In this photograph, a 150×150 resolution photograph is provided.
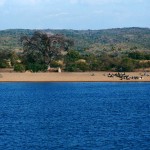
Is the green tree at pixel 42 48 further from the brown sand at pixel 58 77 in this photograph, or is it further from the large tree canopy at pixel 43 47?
the brown sand at pixel 58 77

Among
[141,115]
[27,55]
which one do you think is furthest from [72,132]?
[27,55]

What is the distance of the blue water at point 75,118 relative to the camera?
32.8m

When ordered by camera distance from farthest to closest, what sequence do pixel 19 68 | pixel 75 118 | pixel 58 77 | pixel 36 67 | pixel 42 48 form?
pixel 42 48
pixel 36 67
pixel 19 68
pixel 58 77
pixel 75 118

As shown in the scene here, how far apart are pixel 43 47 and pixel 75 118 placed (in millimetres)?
55780

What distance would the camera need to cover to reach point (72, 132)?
36.3m

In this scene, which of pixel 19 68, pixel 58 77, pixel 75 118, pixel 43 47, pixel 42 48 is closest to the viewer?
pixel 75 118

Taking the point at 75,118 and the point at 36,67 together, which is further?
the point at 36,67

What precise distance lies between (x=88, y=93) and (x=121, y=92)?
12.4 feet

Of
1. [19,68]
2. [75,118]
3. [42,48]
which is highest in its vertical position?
[42,48]

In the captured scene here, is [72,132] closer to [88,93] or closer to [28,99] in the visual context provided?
[28,99]

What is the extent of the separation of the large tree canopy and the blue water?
24105 millimetres

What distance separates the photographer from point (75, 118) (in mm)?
43344

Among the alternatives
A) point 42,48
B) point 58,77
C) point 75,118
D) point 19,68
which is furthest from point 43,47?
point 75,118

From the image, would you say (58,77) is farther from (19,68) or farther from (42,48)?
(42,48)
